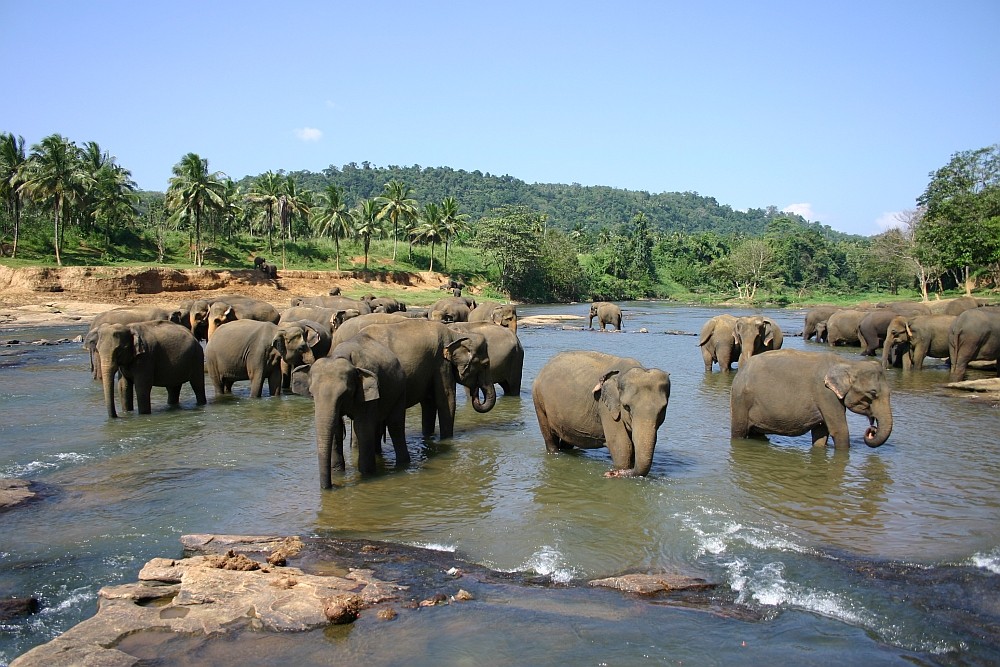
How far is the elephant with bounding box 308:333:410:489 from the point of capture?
352 inches

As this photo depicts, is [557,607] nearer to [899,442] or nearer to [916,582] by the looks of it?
[916,582]

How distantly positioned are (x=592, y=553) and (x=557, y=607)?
1438 mm

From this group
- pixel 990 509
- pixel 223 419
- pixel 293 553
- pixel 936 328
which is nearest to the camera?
pixel 293 553

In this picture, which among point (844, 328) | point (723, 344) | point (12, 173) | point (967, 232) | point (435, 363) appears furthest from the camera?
point (12, 173)

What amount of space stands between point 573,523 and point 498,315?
16.8 m

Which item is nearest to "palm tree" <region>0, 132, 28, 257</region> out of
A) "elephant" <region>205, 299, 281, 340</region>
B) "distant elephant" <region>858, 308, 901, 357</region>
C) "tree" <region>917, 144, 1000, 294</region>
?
"elephant" <region>205, 299, 281, 340</region>

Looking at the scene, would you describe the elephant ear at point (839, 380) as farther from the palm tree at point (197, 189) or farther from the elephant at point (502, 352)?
the palm tree at point (197, 189)

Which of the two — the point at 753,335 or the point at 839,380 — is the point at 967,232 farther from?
the point at 839,380

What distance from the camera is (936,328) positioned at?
71.6 feet

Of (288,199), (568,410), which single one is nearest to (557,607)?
(568,410)

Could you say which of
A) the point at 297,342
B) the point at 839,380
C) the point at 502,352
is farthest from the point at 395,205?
the point at 839,380

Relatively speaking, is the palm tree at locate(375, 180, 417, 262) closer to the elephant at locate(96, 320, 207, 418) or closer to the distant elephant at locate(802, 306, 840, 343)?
the distant elephant at locate(802, 306, 840, 343)

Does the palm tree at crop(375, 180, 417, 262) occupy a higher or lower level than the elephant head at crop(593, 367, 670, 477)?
higher

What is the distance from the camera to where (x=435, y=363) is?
1175cm
